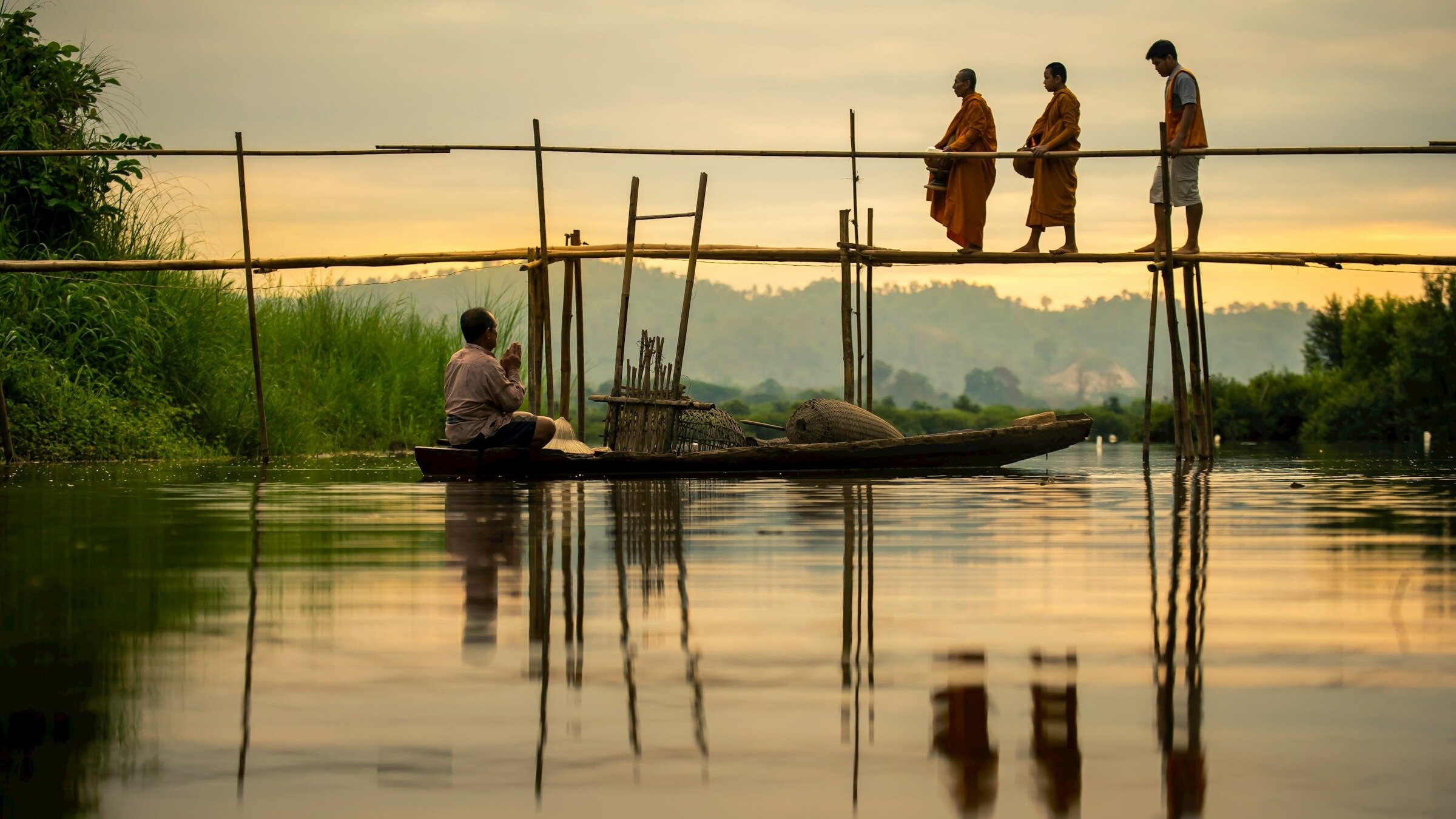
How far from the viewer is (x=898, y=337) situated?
17750cm

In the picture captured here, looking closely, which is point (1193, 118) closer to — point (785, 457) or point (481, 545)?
point (785, 457)

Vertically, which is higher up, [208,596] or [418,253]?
[418,253]

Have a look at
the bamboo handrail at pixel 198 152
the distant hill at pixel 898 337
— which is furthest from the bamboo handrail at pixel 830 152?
the distant hill at pixel 898 337

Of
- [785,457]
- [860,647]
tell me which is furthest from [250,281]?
[860,647]

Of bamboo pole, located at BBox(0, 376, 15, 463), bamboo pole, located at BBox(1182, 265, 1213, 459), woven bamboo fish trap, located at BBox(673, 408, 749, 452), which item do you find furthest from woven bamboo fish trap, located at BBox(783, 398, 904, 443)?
bamboo pole, located at BBox(0, 376, 15, 463)

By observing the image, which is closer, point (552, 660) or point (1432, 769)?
point (1432, 769)

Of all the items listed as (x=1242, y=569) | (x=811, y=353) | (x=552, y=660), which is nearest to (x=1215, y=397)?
(x=1242, y=569)

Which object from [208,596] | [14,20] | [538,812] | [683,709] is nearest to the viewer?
[538,812]

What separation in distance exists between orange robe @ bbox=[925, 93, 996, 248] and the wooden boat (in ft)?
6.88

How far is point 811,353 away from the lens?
6944 inches

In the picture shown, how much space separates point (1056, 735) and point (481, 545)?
3.54m

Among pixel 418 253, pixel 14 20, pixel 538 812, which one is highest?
pixel 14 20

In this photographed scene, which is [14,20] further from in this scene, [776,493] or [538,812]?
[538,812]

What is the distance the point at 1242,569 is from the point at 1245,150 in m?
8.46
